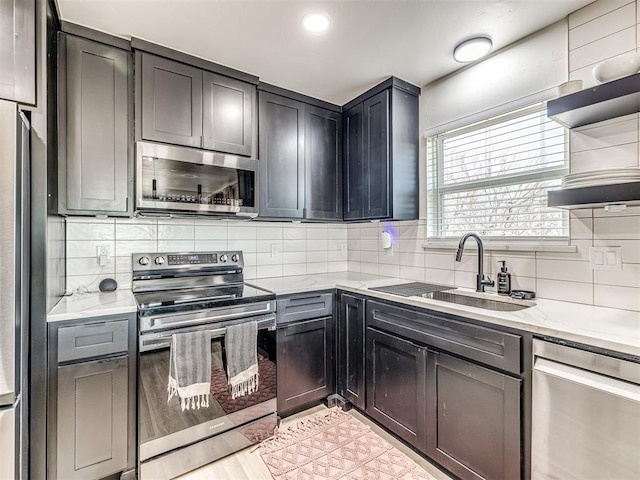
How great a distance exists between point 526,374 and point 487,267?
858 mm

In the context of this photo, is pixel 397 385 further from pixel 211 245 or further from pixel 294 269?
pixel 211 245

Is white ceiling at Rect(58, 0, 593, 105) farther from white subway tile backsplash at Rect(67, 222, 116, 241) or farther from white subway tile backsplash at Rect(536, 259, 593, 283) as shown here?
white subway tile backsplash at Rect(536, 259, 593, 283)

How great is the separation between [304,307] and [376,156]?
1.29 meters

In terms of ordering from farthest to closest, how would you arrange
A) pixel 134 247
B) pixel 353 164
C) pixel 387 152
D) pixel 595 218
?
1. pixel 353 164
2. pixel 387 152
3. pixel 134 247
4. pixel 595 218

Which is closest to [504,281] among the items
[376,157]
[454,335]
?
[454,335]

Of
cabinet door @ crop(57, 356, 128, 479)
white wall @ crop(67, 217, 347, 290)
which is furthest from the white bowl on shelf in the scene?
cabinet door @ crop(57, 356, 128, 479)

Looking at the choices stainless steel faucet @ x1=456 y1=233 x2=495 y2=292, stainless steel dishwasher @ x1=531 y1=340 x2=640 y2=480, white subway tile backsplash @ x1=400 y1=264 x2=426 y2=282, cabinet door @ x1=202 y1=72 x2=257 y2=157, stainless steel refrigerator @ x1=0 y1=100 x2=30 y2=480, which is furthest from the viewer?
white subway tile backsplash @ x1=400 y1=264 x2=426 y2=282

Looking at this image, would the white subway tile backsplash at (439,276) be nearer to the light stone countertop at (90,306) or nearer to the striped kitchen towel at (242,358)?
the striped kitchen towel at (242,358)

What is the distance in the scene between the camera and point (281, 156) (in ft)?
8.18

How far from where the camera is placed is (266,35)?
6.03ft

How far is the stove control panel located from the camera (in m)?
2.13

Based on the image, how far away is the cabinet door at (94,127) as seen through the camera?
5.68ft

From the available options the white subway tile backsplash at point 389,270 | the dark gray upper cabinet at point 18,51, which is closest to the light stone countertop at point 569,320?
the white subway tile backsplash at point 389,270

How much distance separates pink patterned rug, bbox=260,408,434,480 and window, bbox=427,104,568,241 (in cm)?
148
